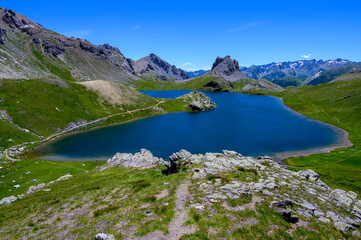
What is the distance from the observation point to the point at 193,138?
331 feet

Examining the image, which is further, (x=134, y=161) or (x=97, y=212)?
(x=134, y=161)

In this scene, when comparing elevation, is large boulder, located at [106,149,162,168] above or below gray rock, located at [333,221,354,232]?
below

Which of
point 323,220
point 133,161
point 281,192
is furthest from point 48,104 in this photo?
point 323,220

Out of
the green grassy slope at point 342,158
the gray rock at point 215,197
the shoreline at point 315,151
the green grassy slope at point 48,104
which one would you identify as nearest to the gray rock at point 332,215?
the gray rock at point 215,197

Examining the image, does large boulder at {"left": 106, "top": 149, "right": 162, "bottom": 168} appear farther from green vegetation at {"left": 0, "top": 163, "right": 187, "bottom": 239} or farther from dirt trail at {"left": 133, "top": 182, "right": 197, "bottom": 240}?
dirt trail at {"left": 133, "top": 182, "right": 197, "bottom": 240}

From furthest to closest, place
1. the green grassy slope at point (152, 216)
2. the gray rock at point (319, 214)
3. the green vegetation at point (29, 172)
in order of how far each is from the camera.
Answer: the green vegetation at point (29, 172) → the gray rock at point (319, 214) → the green grassy slope at point (152, 216)

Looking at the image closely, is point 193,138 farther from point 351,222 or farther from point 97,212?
point 351,222

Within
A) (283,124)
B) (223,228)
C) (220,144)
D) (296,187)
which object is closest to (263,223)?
(223,228)

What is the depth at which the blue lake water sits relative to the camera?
8419 centimetres

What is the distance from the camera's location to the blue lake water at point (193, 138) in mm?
84188

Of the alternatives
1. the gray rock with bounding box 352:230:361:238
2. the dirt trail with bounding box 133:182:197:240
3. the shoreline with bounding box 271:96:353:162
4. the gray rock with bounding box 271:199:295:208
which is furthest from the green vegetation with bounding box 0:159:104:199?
the shoreline with bounding box 271:96:353:162

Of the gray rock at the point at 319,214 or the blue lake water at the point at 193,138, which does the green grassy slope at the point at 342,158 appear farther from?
the gray rock at the point at 319,214

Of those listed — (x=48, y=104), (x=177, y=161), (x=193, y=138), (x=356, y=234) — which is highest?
(x=48, y=104)

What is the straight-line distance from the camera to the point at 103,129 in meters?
118
